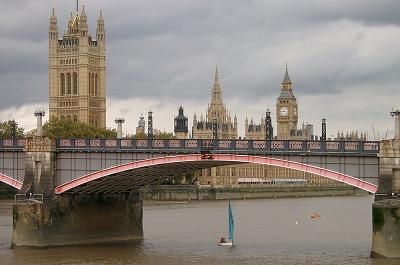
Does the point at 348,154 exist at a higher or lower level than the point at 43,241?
higher

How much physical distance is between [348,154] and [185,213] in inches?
2197

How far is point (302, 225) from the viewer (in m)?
95.1

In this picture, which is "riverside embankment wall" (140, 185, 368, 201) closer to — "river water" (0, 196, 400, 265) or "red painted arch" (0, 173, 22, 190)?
"river water" (0, 196, 400, 265)

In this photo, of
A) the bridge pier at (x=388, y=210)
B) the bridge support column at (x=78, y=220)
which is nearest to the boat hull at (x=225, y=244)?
the bridge support column at (x=78, y=220)

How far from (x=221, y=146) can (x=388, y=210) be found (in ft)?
43.6

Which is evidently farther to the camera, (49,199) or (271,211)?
(271,211)

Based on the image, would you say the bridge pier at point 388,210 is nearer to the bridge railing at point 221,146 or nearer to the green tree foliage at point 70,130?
the bridge railing at point 221,146

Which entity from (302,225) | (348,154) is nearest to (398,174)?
(348,154)

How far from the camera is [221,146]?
63.8m

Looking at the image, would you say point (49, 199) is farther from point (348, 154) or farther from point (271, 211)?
point (271, 211)

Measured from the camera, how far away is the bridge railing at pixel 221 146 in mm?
60562

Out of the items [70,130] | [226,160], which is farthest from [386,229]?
[70,130]

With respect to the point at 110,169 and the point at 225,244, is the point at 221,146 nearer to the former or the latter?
the point at 110,169

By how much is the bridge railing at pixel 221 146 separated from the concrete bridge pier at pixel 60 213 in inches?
77.9
